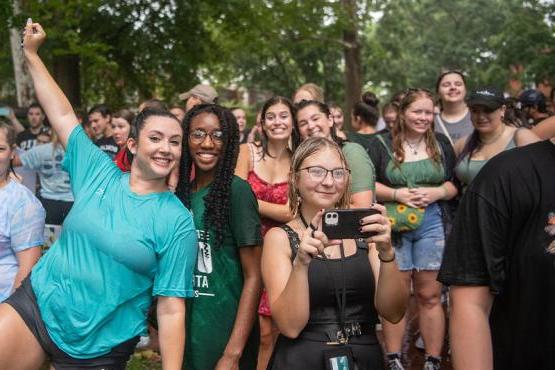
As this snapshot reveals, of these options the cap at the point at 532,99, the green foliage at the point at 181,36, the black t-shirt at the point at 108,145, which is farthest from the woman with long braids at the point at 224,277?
the green foliage at the point at 181,36

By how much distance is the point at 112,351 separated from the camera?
325cm

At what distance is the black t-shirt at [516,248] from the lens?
7.07ft

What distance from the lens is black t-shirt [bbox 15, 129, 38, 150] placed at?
31.0ft

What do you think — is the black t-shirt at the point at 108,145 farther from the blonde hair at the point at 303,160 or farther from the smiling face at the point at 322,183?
the smiling face at the point at 322,183

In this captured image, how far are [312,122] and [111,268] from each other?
252 cm

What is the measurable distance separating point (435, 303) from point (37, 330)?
3317mm

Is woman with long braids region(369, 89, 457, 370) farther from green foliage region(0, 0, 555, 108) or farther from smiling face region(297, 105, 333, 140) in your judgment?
green foliage region(0, 0, 555, 108)

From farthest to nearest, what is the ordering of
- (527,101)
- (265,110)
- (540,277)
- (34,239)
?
(527,101) → (265,110) → (34,239) → (540,277)

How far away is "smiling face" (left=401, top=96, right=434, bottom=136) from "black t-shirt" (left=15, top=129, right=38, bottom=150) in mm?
5641

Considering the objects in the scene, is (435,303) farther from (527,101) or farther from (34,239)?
(527,101)

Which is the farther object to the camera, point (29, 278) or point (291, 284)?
point (29, 278)

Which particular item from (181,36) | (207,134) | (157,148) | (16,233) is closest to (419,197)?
(207,134)

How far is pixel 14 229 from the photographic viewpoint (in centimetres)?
393

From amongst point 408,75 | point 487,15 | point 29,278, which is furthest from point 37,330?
point 487,15
